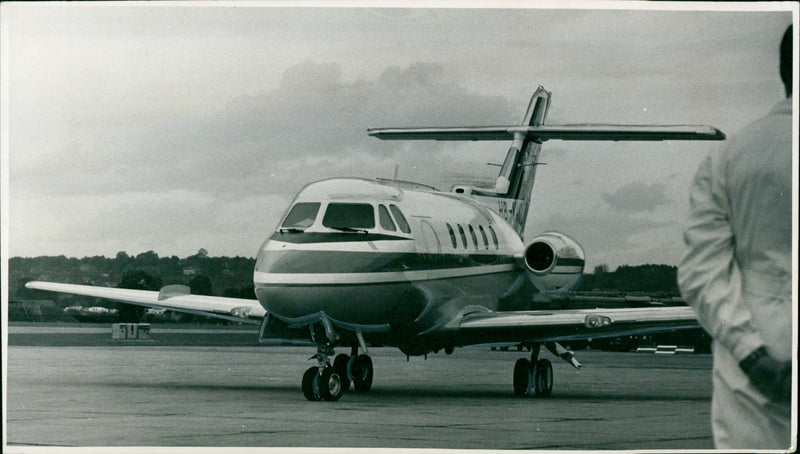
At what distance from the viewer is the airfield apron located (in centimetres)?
377

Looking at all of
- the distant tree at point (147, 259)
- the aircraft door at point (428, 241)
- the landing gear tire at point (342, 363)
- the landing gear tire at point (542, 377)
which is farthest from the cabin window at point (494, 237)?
the distant tree at point (147, 259)

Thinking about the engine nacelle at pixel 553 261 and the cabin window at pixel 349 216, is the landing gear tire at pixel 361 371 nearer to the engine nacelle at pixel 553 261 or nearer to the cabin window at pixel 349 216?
the engine nacelle at pixel 553 261

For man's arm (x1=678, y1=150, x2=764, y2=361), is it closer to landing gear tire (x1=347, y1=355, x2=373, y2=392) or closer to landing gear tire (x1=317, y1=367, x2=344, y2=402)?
landing gear tire (x1=317, y1=367, x2=344, y2=402)

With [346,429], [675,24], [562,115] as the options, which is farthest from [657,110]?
[346,429]

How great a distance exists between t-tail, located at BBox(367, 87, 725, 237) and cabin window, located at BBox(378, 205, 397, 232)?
1074mm

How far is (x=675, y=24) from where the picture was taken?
34.9 ft

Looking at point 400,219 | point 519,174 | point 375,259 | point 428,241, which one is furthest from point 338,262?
point 519,174

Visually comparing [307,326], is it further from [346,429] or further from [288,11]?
[288,11]

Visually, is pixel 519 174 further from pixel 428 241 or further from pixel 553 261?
pixel 428 241

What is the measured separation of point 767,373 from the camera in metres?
3.59

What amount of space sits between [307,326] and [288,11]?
A: 561 cm

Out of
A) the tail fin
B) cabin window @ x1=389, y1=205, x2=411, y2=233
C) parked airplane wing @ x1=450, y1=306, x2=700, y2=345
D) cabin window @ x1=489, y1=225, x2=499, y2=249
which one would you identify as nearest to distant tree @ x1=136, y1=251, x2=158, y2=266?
cabin window @ x1=389, y1=205, x2=411, y2=233

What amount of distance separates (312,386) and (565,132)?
18.1 ft

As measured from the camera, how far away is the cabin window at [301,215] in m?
14.3
